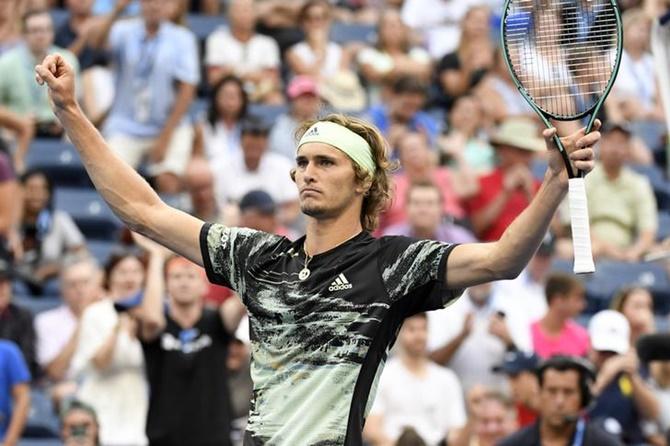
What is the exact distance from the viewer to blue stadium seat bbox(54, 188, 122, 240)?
13188 mm

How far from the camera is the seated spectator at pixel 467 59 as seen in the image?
15922 mm

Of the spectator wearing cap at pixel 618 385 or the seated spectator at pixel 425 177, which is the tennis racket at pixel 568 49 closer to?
the spectator wearing cap at pixel 618 385

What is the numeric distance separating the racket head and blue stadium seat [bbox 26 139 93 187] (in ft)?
26.9

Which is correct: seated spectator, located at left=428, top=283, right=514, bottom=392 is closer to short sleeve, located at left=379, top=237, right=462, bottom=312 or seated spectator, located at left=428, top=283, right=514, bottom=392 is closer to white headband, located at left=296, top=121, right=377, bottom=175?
white headband, located at left=296, top=121, right=377, bottom=175

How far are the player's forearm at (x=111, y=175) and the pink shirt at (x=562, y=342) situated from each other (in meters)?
5.83

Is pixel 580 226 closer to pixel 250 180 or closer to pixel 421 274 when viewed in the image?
pixel 421 274

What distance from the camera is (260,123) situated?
43.5ft

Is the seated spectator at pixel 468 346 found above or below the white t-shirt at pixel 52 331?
below

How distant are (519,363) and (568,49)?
14.8 feet

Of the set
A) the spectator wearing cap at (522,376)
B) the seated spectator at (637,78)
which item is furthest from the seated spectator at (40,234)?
the seated spectator at (637,78)

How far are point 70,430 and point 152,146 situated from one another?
430 cm

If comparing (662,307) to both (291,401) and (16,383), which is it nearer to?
(16,383)

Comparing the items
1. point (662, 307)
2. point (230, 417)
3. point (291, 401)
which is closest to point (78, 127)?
point (291, 401)

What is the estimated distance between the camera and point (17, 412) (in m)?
10.1
